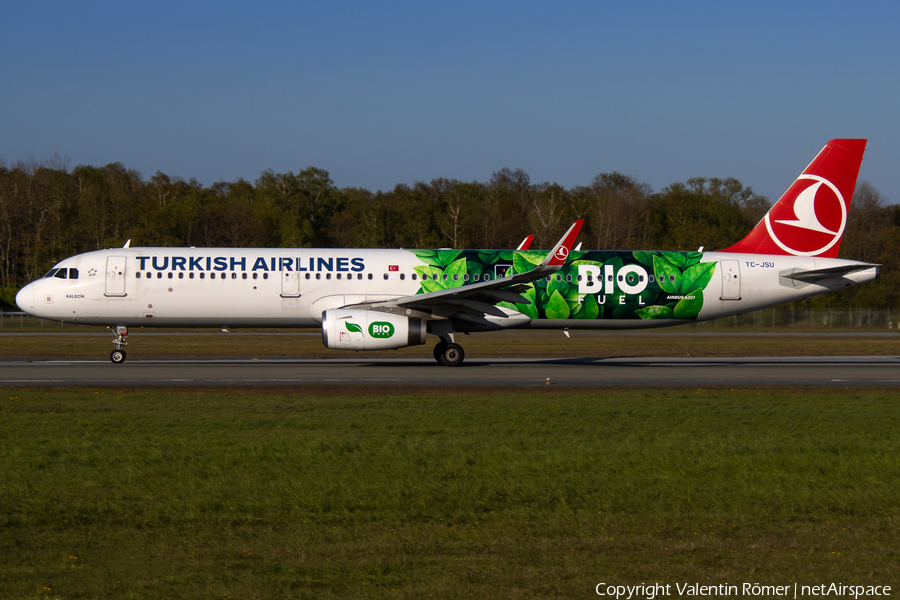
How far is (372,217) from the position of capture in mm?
79438

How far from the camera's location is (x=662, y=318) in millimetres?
26344

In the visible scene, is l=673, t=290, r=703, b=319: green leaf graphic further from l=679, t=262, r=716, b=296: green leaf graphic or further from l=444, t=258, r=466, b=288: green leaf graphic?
l=444, t=258, r=466, b=288: green leaf graphic

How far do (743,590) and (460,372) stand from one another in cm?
1702

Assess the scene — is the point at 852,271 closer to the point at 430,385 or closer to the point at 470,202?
the point at 430,385

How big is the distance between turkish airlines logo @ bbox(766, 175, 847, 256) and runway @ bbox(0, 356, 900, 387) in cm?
392

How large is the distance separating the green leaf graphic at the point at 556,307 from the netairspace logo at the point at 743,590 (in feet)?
63.7

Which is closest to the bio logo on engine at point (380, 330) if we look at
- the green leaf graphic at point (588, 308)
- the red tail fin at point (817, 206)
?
the green leaf graphic at point (588, 308)

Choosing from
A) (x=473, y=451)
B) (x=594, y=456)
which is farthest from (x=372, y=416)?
(x=594, y=456)

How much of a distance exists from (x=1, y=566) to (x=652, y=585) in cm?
485

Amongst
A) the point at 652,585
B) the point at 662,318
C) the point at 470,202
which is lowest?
the point at 652,585

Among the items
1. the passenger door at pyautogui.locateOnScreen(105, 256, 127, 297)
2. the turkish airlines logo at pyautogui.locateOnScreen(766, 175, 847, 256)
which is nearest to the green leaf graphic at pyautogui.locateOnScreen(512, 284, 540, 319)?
the turkish airlines logo at pyautogui.locateOnScreen(766, 175, 847, 256)

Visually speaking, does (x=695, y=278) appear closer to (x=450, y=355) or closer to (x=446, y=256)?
(x=446, y=256)

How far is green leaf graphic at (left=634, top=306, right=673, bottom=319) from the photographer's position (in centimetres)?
2603

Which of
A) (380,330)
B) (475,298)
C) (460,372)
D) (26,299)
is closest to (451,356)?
(475,298)
